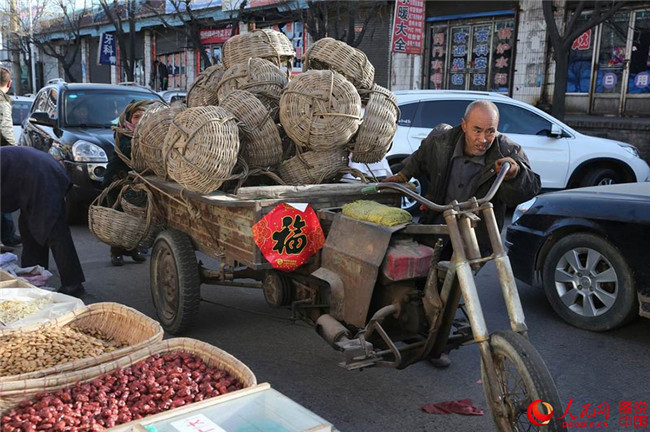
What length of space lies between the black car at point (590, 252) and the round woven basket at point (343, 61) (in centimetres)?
192

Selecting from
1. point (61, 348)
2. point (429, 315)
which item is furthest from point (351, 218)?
point (61, 348)

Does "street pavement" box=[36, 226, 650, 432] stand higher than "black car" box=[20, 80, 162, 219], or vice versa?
"black car" box=[20, 80, 162, 219]

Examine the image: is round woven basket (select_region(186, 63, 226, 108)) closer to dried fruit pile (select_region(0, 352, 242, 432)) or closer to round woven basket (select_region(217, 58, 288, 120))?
round woven basket (select_region(217, 58, 288, 120))

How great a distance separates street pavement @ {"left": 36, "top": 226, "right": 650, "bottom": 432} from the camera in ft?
11.7

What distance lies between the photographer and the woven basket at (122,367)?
2457mm

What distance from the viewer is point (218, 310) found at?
539cm

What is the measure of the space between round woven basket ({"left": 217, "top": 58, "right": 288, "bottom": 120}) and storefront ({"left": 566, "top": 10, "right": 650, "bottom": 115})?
12.9 m

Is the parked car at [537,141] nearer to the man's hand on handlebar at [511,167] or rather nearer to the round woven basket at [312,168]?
the round woven basket at [312,168]

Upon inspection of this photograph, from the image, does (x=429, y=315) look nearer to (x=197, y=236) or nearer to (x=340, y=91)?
(x=340, y=91)

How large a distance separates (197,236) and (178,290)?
0.43 metres

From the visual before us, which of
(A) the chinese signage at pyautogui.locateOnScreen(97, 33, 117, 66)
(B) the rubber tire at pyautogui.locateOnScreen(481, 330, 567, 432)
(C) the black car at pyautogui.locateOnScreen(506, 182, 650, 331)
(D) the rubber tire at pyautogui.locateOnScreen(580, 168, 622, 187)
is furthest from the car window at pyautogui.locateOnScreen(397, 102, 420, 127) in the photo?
(A) the chinese signage at pyautogui.locateOnScreen(97, 33, 117, 66)

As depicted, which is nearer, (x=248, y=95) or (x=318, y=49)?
(x=248, y=95)

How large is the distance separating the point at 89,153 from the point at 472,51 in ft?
42.1

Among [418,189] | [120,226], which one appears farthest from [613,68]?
[120,226]
